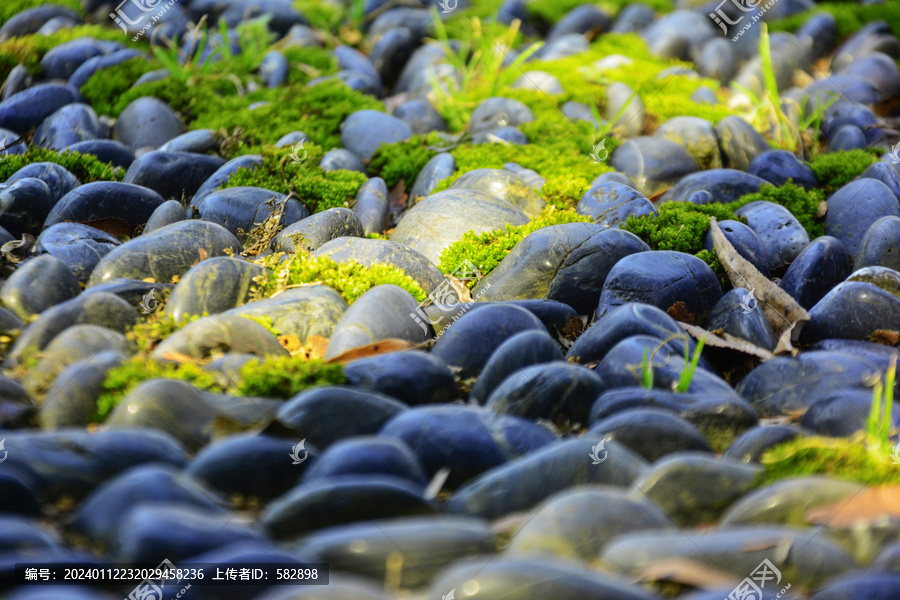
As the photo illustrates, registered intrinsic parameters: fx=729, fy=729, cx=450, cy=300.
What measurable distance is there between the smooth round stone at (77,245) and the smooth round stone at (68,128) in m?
2.02

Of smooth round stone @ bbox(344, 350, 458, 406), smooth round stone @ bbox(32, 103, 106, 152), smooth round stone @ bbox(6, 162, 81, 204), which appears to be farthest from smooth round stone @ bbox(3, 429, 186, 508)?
smooth round stone @ bbox(32, 103, 106, 152)

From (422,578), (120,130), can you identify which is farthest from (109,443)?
(120,130)

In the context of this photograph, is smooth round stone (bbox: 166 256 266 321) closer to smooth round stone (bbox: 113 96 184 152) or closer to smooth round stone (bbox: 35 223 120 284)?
smooth round stone (bbox: 35 223 120 284)

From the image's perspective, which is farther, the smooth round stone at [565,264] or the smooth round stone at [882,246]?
the smooth round stone at [882,246]

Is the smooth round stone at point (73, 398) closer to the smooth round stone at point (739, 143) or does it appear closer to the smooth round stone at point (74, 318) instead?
the smooth round stone at point (74, 318)

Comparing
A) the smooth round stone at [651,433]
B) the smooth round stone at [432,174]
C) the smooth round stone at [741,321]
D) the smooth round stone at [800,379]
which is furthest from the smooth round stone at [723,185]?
the smooth round stone at [651,433]

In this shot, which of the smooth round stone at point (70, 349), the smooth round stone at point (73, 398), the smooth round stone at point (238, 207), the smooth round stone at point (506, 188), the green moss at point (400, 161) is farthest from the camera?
the green moss at point (400, 161)

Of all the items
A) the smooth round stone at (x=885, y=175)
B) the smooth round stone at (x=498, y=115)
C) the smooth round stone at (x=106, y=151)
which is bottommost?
the smooth round stone at (x=106, y=151)

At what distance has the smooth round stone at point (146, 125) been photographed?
22.7 feet

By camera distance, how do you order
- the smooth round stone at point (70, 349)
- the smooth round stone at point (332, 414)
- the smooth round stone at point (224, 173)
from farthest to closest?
the smooth round stone at point (224, 173)
the smooth round stone at point (70, 349)
the smooth round stone at point (332, 414)

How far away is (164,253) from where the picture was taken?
15.2 feet

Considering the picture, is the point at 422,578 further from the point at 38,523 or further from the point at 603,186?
the point at 603,186

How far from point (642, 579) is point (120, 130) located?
262 inches

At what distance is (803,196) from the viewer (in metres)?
5.80
